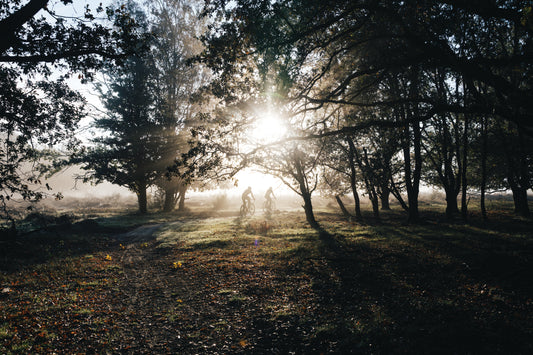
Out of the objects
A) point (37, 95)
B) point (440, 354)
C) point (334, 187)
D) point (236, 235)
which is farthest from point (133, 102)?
point (440, 354)

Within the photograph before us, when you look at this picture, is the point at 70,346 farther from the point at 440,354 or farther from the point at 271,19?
the point at 271,19

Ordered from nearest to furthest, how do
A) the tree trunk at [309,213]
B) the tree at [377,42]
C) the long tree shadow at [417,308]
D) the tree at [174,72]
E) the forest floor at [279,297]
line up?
the long tree shadow at [417,308], the forest floor at [279,297], the tree at [377,42], the tree trunk at [309,213], the tree at [174,72]

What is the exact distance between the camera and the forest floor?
16.3ft

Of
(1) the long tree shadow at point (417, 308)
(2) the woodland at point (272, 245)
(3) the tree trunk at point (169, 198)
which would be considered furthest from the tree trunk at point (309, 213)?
(3) the tree trunk at point (169, 198)

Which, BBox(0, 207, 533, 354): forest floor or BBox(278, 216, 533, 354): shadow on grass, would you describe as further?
BBox(0, 207, 533, 354): forest floor

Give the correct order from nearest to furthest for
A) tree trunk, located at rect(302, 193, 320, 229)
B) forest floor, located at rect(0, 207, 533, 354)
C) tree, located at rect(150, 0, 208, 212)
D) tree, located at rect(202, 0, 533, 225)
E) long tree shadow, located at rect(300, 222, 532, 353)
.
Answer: long tree shadow, located at rect(300, 222, 532, 353)
forest floor, located at rect(0, 207, 533, 354)
tree, located at rect(202, 0, 533, 225)
tree trunk, located at rect(302, 193, 320, 229)
tree, located at rect(150, 0, 208, 212)

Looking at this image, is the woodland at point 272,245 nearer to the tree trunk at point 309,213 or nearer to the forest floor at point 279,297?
the forest floor at point 279,297

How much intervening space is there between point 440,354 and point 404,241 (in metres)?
8.28

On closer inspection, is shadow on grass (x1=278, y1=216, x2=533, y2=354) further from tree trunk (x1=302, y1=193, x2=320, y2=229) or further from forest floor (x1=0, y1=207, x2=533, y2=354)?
tree trunk (x1=302, y1=193, x2=320, y2=229)

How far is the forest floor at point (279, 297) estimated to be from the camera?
4.95m

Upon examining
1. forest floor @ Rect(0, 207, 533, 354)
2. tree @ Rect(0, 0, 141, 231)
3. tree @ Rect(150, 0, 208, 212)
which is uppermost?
tree @ Rect(150, 0, 208, 212)

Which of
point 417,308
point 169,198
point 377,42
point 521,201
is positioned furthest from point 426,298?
point 169,198

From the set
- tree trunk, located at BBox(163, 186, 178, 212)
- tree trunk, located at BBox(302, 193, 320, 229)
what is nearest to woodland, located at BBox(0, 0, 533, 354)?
tree trunk, located at BBox(302, 193, 320, 229)

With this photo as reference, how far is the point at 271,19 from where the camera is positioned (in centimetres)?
748
